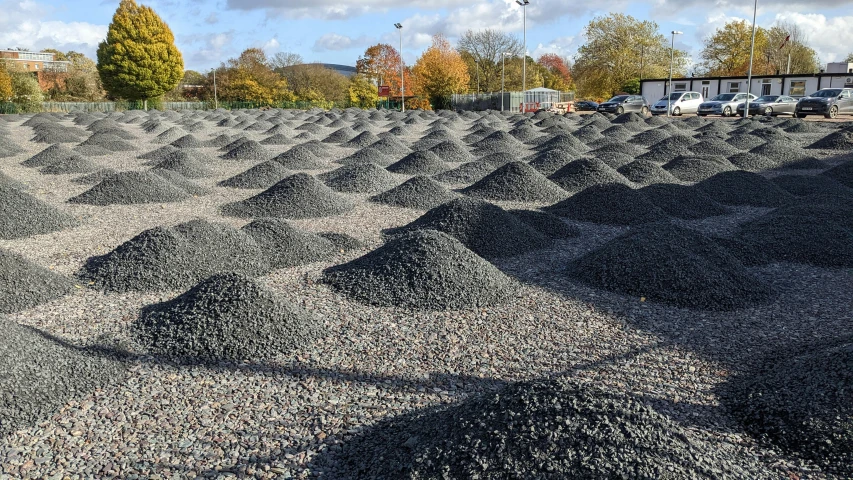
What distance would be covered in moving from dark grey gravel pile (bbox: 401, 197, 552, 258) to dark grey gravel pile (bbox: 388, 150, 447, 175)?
6.27 meters

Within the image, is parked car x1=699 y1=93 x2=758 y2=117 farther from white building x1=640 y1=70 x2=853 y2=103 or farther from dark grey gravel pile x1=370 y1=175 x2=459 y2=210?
dark grey gravel pile x1=370 y1=175 x2=459 y2=210

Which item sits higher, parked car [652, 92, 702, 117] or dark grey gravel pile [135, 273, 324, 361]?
parked car [652, 92, 702, 117]

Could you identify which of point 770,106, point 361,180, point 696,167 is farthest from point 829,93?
point 361,180

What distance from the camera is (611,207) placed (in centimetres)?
1010

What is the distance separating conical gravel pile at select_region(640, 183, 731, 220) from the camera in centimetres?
1039

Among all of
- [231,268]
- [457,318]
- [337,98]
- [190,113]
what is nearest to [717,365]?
[457,318]

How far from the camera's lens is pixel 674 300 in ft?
20.4

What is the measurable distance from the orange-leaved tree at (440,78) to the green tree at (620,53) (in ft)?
44.7

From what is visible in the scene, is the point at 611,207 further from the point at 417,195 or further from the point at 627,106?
the point at 627,106

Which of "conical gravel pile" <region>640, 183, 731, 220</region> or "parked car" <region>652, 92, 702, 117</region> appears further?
"parked car" <region>652, 92, 702, 117</region>

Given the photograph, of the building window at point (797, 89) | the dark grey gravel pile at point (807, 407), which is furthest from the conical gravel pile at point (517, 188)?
the building window at point (797, 89)

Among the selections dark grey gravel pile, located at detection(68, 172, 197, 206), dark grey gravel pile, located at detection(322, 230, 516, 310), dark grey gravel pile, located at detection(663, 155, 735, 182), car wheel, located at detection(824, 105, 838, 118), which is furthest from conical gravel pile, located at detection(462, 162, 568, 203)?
car wheel, located at detection(824, 105, 838, 118)

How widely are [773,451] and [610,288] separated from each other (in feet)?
9.89

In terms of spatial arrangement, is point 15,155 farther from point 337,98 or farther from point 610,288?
point 337,98
